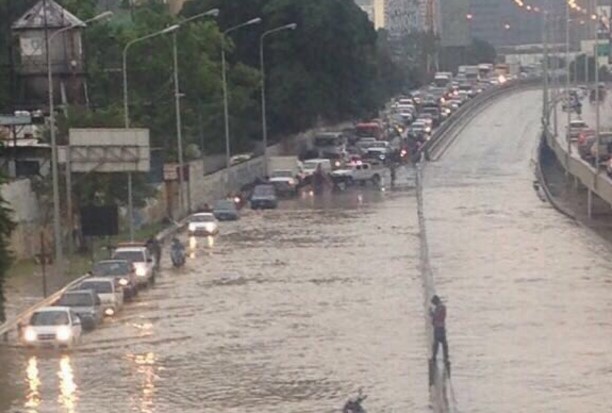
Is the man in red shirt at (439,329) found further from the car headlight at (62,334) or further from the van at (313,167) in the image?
the van at (313,167)

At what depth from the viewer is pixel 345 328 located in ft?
121

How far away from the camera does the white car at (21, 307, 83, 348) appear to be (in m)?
34.6

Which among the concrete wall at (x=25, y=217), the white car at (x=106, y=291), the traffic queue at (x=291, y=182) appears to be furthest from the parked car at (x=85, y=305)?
the concrete wall at (x=25, y=217)

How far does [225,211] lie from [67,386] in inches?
1412

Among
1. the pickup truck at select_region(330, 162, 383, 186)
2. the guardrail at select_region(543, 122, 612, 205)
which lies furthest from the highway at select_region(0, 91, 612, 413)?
the pickup truck at select_region(330, 162, 383, 186)

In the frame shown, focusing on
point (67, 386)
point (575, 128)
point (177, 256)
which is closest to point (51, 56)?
point (177, 256)

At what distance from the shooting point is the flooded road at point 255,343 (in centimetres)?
2916

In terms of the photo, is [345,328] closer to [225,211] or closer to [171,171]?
[171,171]

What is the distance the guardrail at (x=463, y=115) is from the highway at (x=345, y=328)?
3789 cm

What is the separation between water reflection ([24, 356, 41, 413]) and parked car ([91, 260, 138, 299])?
8845 millimetres

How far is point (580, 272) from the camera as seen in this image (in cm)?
4819

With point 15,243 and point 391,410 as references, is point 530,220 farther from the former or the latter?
point 391,410

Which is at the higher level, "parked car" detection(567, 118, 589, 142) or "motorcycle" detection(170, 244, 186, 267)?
"parked car" detection(567, 118, 589, 142)

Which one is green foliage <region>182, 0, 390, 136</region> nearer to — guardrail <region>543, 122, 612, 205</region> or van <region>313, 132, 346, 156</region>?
van <region>313, 132, 346, 156</region>
